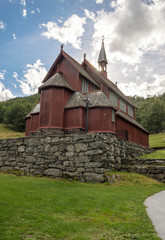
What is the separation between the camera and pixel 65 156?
55.8 feet

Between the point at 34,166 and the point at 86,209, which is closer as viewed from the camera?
the point at 86,209

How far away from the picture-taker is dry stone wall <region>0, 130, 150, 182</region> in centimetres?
1605

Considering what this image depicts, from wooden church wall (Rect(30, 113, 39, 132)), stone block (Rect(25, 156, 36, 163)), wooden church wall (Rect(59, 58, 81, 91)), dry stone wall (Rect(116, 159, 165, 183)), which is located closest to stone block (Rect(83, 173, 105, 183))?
dry stone wall (Rect(116, 159, 165, 183))

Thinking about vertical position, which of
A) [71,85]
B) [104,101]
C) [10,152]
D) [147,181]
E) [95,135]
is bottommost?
[147,181]

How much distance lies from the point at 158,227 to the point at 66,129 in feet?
52.0

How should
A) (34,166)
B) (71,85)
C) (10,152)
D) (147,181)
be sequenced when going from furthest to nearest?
(71,85) → (10,152) → (34,166) → (147,181)

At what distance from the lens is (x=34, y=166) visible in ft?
59.3

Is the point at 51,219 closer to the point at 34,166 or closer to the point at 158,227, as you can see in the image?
the point at 158,227

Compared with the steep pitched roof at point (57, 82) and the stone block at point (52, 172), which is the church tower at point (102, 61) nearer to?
the steep pitched roof at point (57, 82)

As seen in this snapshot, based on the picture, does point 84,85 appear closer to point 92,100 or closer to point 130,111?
point 92,100

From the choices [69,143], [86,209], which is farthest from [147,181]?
[86,209]

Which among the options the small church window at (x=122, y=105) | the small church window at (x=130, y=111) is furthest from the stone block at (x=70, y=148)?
the small church window at (x=130, y=111)

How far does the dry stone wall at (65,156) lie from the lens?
16047 mm

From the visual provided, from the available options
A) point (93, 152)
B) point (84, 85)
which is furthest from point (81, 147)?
point (84, 85)
